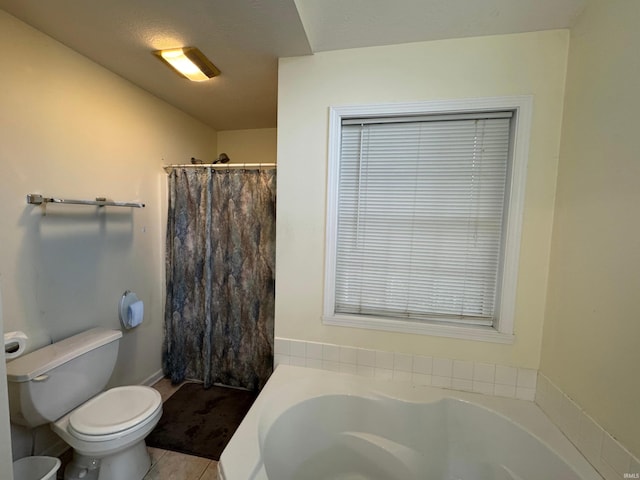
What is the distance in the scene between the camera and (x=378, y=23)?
1208 mm

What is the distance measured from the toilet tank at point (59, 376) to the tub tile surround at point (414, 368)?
1010 mm

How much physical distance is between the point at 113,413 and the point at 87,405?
160 millimetres

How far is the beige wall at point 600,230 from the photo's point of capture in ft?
2.76

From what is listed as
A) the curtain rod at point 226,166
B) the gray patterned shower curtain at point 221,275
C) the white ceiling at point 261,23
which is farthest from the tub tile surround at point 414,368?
the white ceiling at point 261,23

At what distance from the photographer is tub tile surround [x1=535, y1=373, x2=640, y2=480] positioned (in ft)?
2.75

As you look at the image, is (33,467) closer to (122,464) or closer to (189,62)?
(122,464)

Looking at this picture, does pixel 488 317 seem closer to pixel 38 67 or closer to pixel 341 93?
pixel 341 93

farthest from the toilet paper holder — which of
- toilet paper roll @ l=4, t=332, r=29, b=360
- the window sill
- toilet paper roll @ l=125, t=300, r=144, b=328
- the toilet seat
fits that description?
the window sill

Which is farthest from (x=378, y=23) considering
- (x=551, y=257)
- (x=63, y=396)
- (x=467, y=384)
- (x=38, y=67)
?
(x=63, y=396)

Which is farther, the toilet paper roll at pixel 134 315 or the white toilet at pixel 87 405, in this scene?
the toilet paper roll at pixel 134 315

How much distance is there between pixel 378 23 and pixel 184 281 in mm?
2191

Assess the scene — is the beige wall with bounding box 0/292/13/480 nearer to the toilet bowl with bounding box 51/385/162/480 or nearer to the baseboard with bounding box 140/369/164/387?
the toilet bowl with bounding box 51/385/162/480

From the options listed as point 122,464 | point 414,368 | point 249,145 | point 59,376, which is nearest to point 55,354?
point 59,376

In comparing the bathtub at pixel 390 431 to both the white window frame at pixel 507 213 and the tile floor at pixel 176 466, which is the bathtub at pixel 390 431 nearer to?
the white window frame at pixel 507 213
